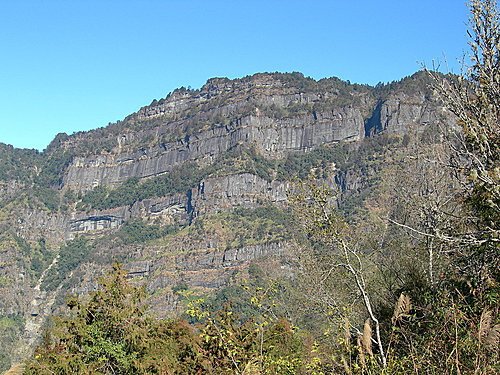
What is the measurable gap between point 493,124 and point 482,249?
184 cm

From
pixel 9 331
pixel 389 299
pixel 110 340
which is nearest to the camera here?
pixel 389 299

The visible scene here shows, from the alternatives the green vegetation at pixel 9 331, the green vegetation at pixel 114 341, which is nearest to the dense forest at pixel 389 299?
the green vegetation at pixel 114 341

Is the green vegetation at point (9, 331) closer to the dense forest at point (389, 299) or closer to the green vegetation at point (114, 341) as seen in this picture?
the green vegetation at point (114, 341)

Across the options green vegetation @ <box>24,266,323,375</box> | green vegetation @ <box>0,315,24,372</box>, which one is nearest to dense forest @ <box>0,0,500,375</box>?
green vegetation @ <box>24,266,323,375</box>

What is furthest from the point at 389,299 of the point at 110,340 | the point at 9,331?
the point at 9,331

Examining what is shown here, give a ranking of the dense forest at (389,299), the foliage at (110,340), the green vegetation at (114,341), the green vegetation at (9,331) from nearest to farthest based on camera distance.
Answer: the dense forest at (389,299)
the green vegetation at (114,341)
the foliage at (110,340)
the green vegetation at (9,331)

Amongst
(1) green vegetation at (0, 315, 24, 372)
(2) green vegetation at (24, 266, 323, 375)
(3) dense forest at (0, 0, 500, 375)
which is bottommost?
(1) green vegetation at (0, 315, 24, 372)

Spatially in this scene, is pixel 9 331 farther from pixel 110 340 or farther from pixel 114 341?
pixel 110 340

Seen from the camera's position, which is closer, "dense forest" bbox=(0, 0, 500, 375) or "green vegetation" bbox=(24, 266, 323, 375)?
"dense forest" bbox=(0, 0, 500, 375)

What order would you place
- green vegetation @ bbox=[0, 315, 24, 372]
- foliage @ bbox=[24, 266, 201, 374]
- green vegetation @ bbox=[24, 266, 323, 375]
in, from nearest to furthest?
green vegetation @ bbox=[24, 266, 323, 375] → foliage @ bbox=[24, 266, 201, 374] → green vegetation @ bbox=[0, 315, 24, 372]

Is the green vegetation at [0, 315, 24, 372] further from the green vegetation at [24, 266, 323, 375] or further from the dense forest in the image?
the dense forest

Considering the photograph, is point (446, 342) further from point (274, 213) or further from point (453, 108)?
point (274, 213)

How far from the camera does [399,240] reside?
22.4 metres

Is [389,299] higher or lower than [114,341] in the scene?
higher
